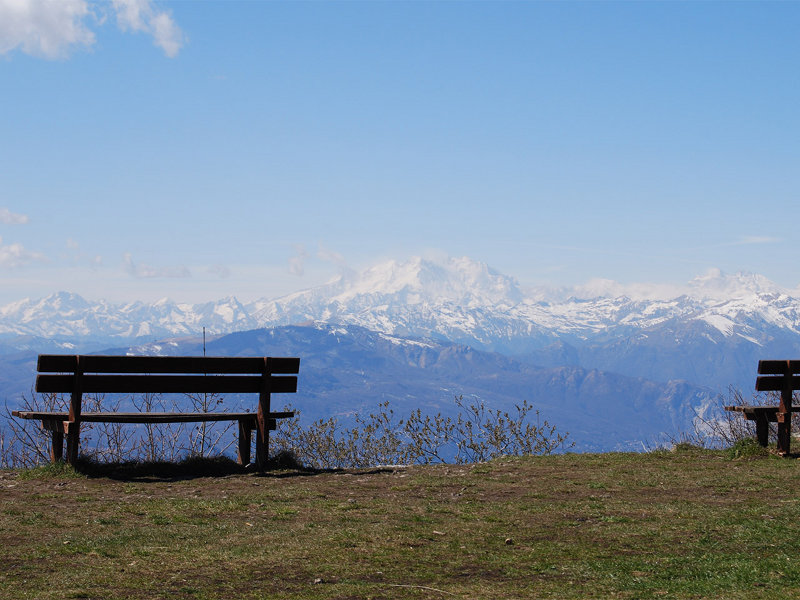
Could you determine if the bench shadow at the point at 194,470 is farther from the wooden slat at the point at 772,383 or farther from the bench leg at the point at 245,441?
the wooden slat at the point at 772,383

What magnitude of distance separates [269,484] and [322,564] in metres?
5.33

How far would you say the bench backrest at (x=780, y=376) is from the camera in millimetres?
15828

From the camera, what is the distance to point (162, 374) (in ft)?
45.9

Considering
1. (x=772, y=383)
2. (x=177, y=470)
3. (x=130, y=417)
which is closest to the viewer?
(x=130, y=417)

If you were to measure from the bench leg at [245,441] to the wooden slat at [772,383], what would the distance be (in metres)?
9.71

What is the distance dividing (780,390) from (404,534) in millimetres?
10185

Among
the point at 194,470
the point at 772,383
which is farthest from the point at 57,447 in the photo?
the point at 772,383

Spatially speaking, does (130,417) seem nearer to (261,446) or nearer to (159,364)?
(159,364)

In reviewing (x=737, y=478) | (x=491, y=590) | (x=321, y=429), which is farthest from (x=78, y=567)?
(x=321, y=429)

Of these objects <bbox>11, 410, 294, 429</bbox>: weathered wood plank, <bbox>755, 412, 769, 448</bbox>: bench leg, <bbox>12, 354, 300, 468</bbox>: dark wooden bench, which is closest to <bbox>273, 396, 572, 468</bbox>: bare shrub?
<bbox>755, 412, 769, 448</bbox>: bench leg

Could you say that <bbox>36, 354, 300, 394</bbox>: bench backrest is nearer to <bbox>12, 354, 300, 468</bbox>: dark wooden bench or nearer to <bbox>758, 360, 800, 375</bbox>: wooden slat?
<bbox>12, 354, 300, 468</bbox>: dark wooden bench

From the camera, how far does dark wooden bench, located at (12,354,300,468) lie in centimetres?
1317

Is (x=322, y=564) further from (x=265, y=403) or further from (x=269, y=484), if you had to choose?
(x=265, y=403)

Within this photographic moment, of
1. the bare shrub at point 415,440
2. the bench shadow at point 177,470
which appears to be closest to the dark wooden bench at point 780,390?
the bare shrub at point 415,440
